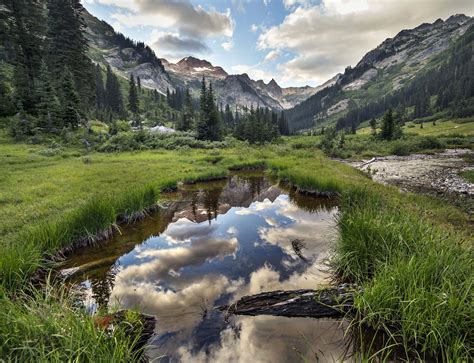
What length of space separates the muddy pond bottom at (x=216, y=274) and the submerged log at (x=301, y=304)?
0.17 meters

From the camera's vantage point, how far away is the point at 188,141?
4694 cm

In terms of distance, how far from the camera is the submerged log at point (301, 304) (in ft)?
17.4

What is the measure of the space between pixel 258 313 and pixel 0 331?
14.5 ft

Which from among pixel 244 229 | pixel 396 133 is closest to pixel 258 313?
pixel 244 229

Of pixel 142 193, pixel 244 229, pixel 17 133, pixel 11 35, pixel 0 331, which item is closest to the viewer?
pixel 0 331

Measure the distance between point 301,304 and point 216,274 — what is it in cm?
275

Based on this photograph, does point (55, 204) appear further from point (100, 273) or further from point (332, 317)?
point (332, 317)

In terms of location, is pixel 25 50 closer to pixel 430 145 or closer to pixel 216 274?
pixel 216 274

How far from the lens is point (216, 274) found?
288 inches

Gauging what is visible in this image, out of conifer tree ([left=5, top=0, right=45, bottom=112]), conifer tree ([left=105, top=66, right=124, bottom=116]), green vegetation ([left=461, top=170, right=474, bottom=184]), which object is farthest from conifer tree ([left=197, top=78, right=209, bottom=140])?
conifer tree ([left=105, top=66, right=124, bottom=116])

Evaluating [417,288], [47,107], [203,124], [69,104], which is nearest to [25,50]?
[69,104]

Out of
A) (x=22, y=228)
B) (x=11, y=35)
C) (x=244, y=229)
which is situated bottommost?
(x=244, y=229)

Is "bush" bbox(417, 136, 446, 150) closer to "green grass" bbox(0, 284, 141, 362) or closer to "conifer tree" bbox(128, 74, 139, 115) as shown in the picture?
"green grass" bbox(0, 284, 141, 362)

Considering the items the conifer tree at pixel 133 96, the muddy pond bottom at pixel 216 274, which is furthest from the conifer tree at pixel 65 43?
the muddy pond bottom at pixel 216 274
